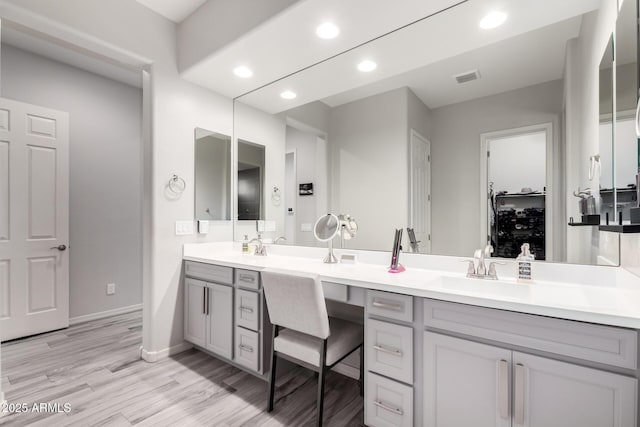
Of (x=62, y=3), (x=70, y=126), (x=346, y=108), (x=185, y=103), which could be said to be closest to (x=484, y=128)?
(x=346, y=108)

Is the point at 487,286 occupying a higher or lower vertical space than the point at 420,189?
lower

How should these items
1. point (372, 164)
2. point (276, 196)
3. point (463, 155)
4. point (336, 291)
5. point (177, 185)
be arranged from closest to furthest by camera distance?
point (336, 291) → point (463, 155) → point (372, 164) → point (177, 185) → point (276, 196)

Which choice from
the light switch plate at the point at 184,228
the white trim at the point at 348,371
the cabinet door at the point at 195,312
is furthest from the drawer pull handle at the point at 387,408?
the light switch plate at the point at 184,228

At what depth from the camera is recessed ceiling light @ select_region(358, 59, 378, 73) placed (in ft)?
7.00

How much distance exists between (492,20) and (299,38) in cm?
115

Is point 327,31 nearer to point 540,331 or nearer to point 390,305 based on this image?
point 390,305

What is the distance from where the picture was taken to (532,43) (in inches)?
64.2

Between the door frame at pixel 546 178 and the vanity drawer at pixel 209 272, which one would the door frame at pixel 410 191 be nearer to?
the door frame at pixel 546 178

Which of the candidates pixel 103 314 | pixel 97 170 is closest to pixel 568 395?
pixel 103 314

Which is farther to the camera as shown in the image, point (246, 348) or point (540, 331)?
point (246, 348)

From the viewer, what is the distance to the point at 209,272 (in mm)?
2373

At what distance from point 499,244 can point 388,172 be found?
0.82 m

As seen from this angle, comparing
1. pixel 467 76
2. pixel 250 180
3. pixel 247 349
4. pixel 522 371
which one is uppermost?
pixel 467 76

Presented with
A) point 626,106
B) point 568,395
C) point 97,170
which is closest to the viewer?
point 568,395
